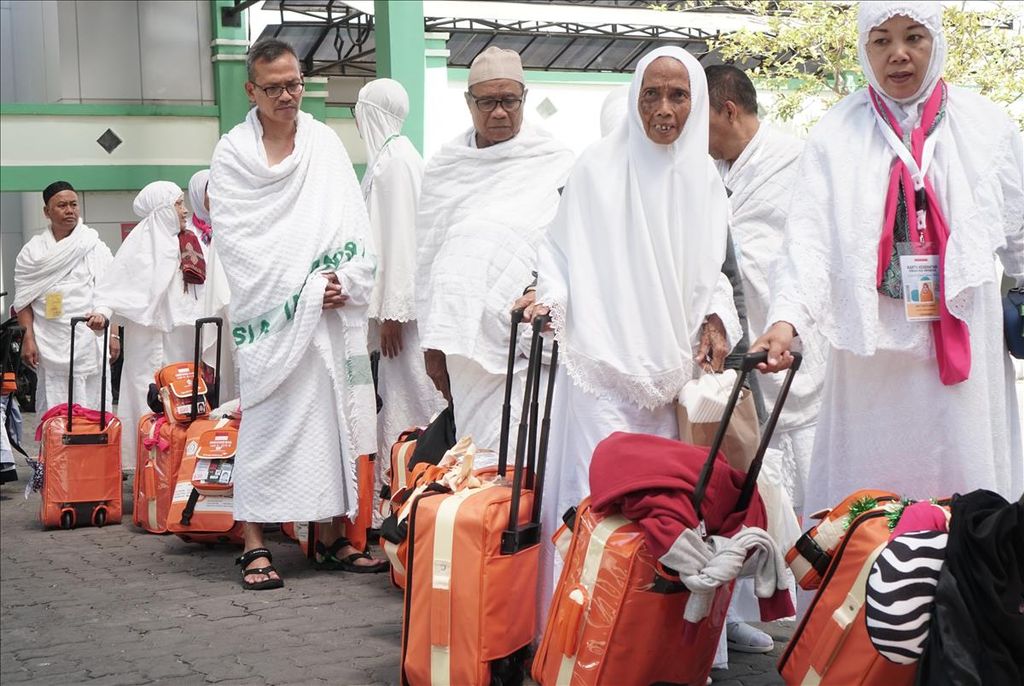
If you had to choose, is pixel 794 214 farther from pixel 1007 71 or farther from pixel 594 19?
pixel 594 19

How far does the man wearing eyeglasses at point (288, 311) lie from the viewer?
6.23 m

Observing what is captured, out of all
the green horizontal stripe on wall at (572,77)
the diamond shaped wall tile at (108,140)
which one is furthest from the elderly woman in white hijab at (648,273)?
the diamond shaped wall tile at (108,140)

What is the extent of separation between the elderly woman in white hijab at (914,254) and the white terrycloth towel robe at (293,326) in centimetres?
290

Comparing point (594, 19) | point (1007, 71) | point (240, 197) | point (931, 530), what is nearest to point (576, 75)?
point (594, 19)

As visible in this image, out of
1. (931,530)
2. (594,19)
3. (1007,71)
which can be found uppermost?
(594,19)

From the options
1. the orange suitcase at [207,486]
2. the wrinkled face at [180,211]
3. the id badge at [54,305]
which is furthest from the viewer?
the id badge at [54,305]

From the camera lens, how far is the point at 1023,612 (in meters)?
2.95

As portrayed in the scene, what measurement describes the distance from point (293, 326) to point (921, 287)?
10.4ft

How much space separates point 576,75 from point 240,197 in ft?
26.4

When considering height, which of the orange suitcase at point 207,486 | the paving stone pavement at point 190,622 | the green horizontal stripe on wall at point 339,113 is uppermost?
the green horizontal stripe on wall at point 339,113

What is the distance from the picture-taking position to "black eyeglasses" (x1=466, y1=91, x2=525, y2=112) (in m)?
5.64

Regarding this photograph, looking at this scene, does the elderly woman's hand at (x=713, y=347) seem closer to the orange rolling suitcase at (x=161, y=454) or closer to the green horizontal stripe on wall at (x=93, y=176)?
the orange rolling suitcase at (x=161, y=454)

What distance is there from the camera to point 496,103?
5645 millimetres

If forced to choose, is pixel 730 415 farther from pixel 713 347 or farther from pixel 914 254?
pixel 713 347
